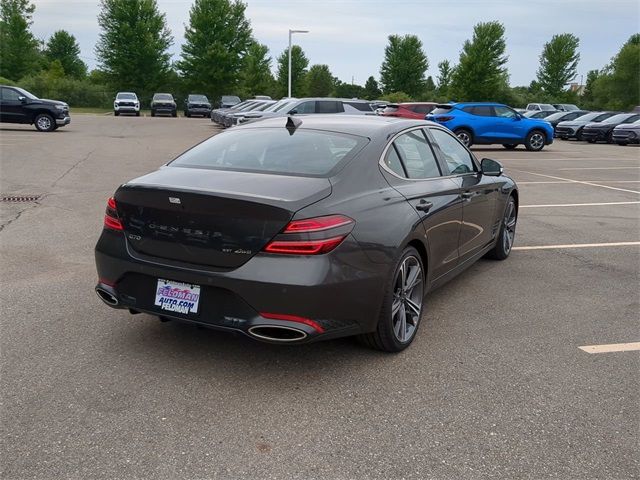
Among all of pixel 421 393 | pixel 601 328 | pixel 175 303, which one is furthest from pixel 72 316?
pixel 601 328

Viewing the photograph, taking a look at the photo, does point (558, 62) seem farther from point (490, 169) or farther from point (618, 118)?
point (490, 169)

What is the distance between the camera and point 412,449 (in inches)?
117

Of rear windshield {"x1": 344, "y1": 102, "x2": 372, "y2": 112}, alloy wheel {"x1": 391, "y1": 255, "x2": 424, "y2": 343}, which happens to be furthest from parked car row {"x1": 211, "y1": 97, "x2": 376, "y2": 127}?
alloy wheel {"x1": 391, "y1": 255, "x2": 424, "y2": 343}

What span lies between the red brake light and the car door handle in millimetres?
893

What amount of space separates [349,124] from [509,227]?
2.96m

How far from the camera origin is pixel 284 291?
3.37 metres

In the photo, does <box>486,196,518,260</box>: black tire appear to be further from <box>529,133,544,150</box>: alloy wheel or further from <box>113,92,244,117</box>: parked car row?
<box>113,92,244,117</box>: parked car row

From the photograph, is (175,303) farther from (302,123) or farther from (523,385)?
(523,385)

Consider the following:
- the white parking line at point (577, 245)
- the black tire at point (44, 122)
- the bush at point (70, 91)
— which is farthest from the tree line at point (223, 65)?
the white parking line at point (577, 245)

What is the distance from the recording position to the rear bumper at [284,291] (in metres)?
3.39

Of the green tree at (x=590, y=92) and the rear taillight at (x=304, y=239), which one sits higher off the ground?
the green tree at (x=590, y=92)

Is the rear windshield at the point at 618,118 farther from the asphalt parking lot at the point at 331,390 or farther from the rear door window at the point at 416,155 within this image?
the rear door window at the point at 416,155

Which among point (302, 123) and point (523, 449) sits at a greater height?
point (302, 123)

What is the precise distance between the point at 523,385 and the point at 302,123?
8.09ft
